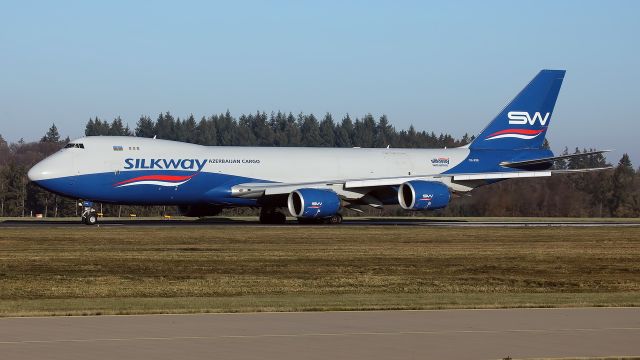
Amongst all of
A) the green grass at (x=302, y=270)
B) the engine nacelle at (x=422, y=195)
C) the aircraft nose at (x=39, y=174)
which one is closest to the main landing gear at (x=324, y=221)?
the engine nacelle at (x=422, y=195)

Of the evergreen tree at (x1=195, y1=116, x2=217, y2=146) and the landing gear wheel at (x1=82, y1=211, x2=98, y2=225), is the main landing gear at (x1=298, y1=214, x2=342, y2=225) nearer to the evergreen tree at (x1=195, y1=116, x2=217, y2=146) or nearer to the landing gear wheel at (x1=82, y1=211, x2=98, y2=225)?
the landing gear wheel at (x1=82, y1=211, x2=98, y2=225)

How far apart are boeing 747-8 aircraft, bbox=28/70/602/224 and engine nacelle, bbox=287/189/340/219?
0.16 feet

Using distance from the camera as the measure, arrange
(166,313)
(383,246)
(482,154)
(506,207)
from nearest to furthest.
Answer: (166,313) → (383,246) → (482,154) → (506,207)

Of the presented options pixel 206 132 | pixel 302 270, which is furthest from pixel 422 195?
pixel 206 132

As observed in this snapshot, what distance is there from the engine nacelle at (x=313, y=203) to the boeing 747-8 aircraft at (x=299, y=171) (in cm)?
5

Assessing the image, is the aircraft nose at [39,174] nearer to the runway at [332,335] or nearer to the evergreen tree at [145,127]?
the runway at [332,335]

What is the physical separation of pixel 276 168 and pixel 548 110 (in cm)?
1689

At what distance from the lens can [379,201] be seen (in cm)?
5984

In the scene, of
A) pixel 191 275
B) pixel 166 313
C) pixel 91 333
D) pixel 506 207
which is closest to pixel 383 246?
pixel 191 275

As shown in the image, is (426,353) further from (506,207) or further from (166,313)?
(506,207)

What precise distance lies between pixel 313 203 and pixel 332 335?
127 ft

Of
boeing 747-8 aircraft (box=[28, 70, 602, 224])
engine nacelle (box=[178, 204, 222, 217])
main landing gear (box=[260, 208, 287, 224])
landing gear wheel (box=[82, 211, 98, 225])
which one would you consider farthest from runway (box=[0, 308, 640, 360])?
engine nacelle (box=[178, 204, 222, 217])

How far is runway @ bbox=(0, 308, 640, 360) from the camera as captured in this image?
14.5 meters

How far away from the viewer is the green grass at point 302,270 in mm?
22312
